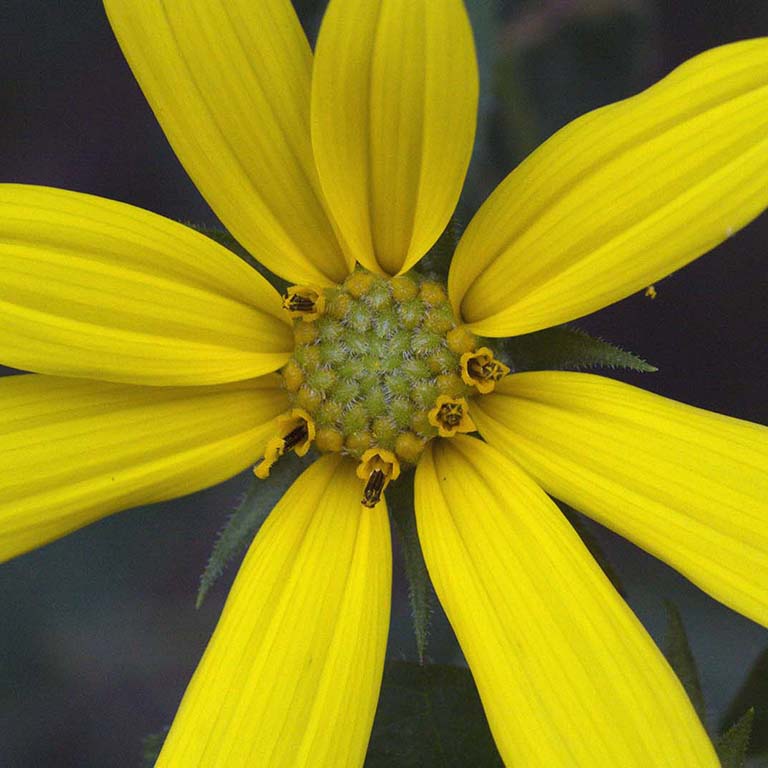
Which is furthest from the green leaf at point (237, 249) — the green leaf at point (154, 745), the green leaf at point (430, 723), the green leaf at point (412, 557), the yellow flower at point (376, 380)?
the green leaf at point (154, 745)

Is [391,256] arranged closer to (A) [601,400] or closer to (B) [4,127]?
(A) [601,400]

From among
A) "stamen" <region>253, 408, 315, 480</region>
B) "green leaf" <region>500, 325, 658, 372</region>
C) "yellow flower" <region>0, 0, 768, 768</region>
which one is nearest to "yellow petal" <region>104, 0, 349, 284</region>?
"yellow flower" <region>0, 0, 768, 768</region>

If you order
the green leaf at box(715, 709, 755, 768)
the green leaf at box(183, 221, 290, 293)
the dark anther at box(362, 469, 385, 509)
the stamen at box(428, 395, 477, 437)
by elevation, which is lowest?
the green leaf at box(715, 709, 755, 768)

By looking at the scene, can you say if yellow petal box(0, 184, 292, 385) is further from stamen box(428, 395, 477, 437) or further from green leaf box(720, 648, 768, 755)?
green leaf box(720, 648, 768, 755)

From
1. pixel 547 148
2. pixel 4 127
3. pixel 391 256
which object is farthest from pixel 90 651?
pixel 547 148

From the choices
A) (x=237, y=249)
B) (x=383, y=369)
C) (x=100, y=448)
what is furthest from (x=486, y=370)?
(x=100, y=448)

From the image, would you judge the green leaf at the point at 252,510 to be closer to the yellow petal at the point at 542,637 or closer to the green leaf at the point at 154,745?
the yellow petal at the point at 542,637
